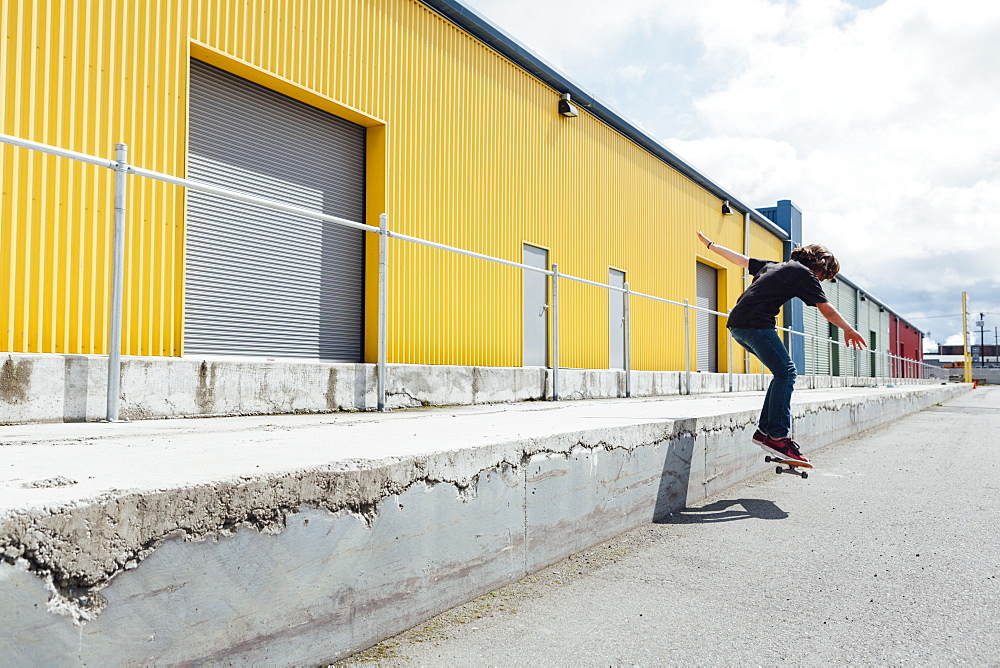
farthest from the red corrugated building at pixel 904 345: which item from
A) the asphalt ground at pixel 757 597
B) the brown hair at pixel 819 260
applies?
the asphalt ground at pixel 757 597

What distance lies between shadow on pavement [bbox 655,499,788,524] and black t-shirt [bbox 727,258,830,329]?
3.87ft

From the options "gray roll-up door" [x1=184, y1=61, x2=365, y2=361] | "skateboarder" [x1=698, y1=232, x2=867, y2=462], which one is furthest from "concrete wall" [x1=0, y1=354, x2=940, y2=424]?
"skateboarder" [x1=698, y1=232, x2=867, y2=462]

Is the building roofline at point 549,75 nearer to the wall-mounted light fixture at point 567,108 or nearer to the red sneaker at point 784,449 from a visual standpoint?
the wall-mounted light fixture at point 567,108

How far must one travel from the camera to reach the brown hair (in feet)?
16.2

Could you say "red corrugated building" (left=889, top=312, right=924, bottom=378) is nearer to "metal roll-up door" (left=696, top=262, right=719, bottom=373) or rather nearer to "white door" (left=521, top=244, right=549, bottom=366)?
"metal roll-up door" (left=696, top=262, right=719, bottom=373)

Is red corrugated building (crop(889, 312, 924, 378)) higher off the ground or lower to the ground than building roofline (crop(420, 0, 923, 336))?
lower

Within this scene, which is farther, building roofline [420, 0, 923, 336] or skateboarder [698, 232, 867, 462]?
building roofline [420, 0, 923, 336]

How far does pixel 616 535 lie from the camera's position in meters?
3.54

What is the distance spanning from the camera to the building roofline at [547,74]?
9.44 metres

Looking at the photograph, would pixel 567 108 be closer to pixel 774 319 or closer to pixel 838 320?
pixel 774 319

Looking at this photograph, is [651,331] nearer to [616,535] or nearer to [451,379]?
[451,379]

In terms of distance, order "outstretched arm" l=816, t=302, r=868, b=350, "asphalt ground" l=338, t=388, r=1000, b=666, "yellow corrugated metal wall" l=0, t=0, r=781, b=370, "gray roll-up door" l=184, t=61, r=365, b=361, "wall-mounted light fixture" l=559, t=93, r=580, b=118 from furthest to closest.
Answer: "wall-mounted light fixture" l=559, t=93, r=580, b=118 → "gray roll-up door" l=184, t=61, r=365, b=361 → "yellow corrugated metal wall" l=0, t=0, r=781, b=370 → "outstretched arm" l=816, t=302, r=868, b=350 → "asphalt ground" l=338, t=388, r=1000, b=666

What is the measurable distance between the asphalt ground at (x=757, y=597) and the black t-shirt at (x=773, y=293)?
120 centimetres

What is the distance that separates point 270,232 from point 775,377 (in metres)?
4.97
